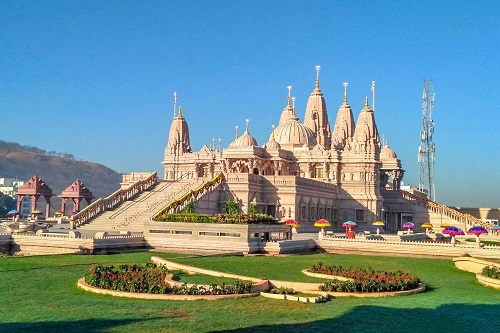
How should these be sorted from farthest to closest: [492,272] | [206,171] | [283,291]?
[206,171]
[492,272]
[283,291]

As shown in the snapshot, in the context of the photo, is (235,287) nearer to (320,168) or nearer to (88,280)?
(88,280)

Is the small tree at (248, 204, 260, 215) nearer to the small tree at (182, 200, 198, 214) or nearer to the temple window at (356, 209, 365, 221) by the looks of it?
the small tree at (182, 200, 198, 214)

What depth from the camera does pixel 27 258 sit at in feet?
111

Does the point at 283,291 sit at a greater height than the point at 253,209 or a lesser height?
lesser

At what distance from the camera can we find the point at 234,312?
64.8 ft

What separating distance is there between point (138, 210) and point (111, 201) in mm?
3515

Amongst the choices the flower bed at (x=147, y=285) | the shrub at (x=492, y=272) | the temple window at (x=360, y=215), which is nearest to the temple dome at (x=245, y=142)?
the temple window at (x=360, y=215)

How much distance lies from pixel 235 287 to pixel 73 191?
167 feet

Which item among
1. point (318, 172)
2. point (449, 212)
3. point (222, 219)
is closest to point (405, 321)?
point (222, 219)

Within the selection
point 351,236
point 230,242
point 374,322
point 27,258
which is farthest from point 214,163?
point 374,322

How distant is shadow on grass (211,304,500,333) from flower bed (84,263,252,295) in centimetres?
350

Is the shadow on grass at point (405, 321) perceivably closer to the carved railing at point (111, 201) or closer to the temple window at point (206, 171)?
the carved railing at point (111, 201)

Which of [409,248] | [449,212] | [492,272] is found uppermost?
[449,212]

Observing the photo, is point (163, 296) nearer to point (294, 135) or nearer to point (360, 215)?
point (360, 215)
